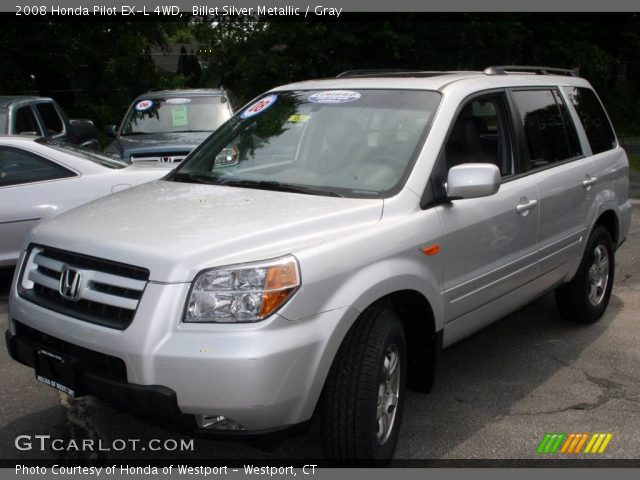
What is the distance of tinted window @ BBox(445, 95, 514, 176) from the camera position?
14.0 feet

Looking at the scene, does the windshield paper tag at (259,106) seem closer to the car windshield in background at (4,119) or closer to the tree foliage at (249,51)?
the car windshield in background at (4,119)

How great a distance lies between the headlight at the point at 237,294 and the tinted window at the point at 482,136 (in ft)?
4.78

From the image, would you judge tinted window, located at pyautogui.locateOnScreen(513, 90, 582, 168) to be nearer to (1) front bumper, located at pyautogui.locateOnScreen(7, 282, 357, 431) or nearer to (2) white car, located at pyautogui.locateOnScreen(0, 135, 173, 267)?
(1) front bumper, located at pyautogui.locateOnScreen(7, 282, 357, 431)

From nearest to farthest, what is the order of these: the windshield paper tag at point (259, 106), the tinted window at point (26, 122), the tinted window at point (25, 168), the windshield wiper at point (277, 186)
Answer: the windshield wiper at point (277, 186), the windshield paper tag at point (259, 106), the tinted window at point (25, 168), the tinted window at point (26, 122)

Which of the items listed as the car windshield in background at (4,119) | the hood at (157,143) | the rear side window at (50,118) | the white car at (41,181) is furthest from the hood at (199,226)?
the rear side window at (50,118)

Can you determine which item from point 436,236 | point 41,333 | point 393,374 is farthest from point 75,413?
point 436,236

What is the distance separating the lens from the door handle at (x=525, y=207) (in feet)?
14.9

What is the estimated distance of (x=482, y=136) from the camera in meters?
4.56

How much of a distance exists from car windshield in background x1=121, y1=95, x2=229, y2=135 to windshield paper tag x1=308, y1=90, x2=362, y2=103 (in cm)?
645

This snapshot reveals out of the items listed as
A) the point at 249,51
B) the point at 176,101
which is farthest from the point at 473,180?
the point at 249,51

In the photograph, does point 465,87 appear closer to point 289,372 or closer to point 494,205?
point 494,205

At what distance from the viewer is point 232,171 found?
4.37 meters

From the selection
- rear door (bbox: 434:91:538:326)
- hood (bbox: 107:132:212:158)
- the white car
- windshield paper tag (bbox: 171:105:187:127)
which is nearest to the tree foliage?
windshield paper tag (bbox: 171:105:187:127)

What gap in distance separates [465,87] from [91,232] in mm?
2206
